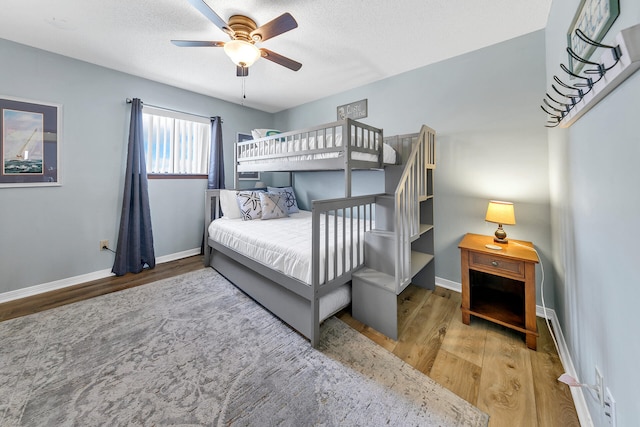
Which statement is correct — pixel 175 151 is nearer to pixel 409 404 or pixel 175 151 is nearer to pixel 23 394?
pixel 23 394

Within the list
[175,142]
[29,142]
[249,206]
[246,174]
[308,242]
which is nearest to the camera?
[308,242]

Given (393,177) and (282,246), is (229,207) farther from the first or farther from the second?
(393,177)

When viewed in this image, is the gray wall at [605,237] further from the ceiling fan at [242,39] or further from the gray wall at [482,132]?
the ceiling fan at [242,39]

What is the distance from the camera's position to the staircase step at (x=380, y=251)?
1.88m

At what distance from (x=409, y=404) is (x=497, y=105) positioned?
102 inches

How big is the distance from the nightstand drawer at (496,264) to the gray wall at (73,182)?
387cm

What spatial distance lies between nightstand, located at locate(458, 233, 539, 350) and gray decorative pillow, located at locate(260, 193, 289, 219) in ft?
7.19

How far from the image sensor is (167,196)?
3.39 meters

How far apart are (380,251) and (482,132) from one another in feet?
5.33

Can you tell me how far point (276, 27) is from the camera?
165 cm

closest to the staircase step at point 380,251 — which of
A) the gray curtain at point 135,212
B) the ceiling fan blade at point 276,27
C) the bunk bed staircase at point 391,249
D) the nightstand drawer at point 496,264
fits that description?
the bunk bed staircase at point 391,249

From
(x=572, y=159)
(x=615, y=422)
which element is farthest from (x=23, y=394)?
(x=572, y=159)

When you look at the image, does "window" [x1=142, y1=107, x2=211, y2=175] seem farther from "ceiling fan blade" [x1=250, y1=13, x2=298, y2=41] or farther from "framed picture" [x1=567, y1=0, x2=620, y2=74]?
"framed picture" [x1=567, y1=0, x2=620, y2=74]

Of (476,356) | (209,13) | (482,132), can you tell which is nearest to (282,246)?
(476,356)
